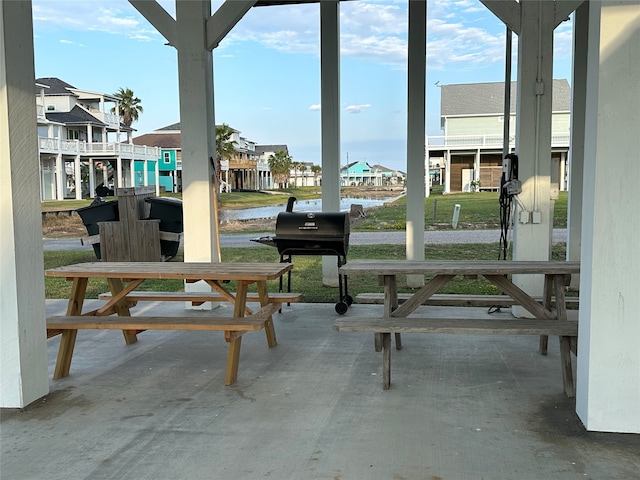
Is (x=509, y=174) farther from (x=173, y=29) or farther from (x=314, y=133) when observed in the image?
(x=173, y=29)

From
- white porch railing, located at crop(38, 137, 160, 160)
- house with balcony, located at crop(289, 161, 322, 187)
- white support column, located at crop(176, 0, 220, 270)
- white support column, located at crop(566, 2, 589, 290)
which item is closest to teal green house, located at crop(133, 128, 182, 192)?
white porch railing, located at crop(38, 137, 160, 160)

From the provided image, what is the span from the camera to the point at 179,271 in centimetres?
439

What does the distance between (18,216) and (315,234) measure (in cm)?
342

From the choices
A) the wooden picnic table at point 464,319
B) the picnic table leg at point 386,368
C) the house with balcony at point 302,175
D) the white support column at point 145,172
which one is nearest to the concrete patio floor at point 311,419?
the picnic table leg at point 386,368

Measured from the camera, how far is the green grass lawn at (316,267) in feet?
26.3

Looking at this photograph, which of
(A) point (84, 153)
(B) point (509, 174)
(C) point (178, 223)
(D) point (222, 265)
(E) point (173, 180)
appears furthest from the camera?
(E) point (173, 180)

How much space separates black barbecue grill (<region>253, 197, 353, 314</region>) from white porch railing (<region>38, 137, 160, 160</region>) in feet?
92.8

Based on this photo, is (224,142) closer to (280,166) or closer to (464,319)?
(280,166)

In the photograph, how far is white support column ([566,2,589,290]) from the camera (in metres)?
7.68

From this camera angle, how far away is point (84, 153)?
3641cm

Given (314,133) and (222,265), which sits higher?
(314,133)

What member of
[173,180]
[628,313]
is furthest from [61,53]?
[628,313]

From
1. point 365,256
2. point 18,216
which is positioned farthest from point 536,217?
point 365,256

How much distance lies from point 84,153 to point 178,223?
29248 millimetres
